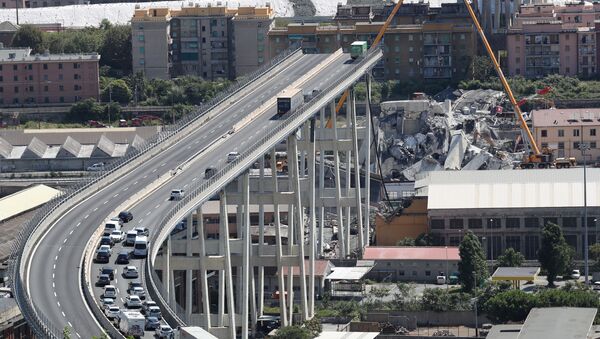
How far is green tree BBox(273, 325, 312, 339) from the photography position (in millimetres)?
72562

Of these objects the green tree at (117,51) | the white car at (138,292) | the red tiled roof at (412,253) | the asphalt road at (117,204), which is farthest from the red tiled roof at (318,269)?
the green tree at (117,51)

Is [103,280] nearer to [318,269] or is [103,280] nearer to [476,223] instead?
[318,269]

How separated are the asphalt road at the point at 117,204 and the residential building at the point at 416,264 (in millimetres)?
5967

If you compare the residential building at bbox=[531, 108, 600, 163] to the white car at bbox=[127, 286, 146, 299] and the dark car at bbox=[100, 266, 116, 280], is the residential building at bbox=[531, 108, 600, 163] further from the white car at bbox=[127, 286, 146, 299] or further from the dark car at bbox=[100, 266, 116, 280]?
the white car at bbox=[127, 286, 146, 299]

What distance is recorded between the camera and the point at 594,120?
101750 millimetres

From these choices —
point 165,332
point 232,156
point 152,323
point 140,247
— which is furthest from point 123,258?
point 232,156

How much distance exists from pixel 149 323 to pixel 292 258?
67.3 feet

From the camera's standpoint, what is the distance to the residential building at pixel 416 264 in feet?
275

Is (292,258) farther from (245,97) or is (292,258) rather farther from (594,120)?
(594,120)

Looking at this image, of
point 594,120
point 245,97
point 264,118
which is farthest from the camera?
point 594,120

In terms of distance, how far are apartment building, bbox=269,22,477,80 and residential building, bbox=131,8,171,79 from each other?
6.66 meters

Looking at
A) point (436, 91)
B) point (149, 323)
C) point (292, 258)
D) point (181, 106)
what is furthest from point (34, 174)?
point (149, 323)

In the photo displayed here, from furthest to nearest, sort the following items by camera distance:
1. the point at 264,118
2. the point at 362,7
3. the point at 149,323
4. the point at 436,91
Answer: the point at 362,7 < the point at 436,91 < the point at 264,118 < the point at 149,323

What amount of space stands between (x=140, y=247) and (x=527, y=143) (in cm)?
3804
